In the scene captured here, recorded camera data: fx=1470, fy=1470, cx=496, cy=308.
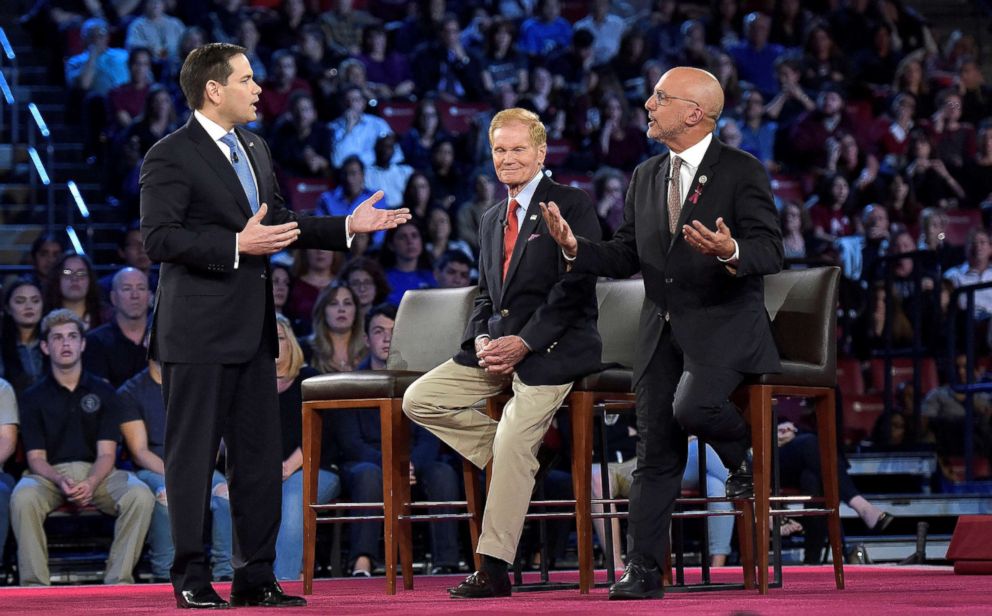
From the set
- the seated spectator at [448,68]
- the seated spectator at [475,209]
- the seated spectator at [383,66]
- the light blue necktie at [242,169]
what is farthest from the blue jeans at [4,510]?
the seated spectator at [448,68]

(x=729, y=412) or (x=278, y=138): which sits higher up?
(x=278, y=138)

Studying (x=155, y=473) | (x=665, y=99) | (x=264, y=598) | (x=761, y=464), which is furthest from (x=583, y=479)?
(x=155, y=473)

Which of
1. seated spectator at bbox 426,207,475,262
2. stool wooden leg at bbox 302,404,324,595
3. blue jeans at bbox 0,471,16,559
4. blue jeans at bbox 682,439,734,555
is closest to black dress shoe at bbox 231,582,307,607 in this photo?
stool wooden leg at bbox 302,404,324,595

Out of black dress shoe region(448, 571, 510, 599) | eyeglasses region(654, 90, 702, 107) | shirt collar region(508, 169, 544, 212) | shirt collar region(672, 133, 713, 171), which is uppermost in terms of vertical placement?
eyeglasses region(654, 90, 702, 107)

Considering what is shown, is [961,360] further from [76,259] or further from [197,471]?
[197,471]

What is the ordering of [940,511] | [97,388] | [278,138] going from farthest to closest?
[278,138], [940,511], [97,388]

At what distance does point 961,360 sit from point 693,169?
5270 millimetres

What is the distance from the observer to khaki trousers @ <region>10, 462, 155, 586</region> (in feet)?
21.5

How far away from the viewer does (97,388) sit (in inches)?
275

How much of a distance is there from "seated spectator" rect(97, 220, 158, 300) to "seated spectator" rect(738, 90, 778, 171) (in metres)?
5.64

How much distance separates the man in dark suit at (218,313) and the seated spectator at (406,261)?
501 cm

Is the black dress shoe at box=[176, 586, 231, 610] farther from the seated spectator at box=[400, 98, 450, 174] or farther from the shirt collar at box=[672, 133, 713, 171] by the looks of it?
the seated spectator at box=[400, 98, 450, 174]

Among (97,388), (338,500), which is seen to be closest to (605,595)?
(338,500)

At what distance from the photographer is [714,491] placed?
7.45m
